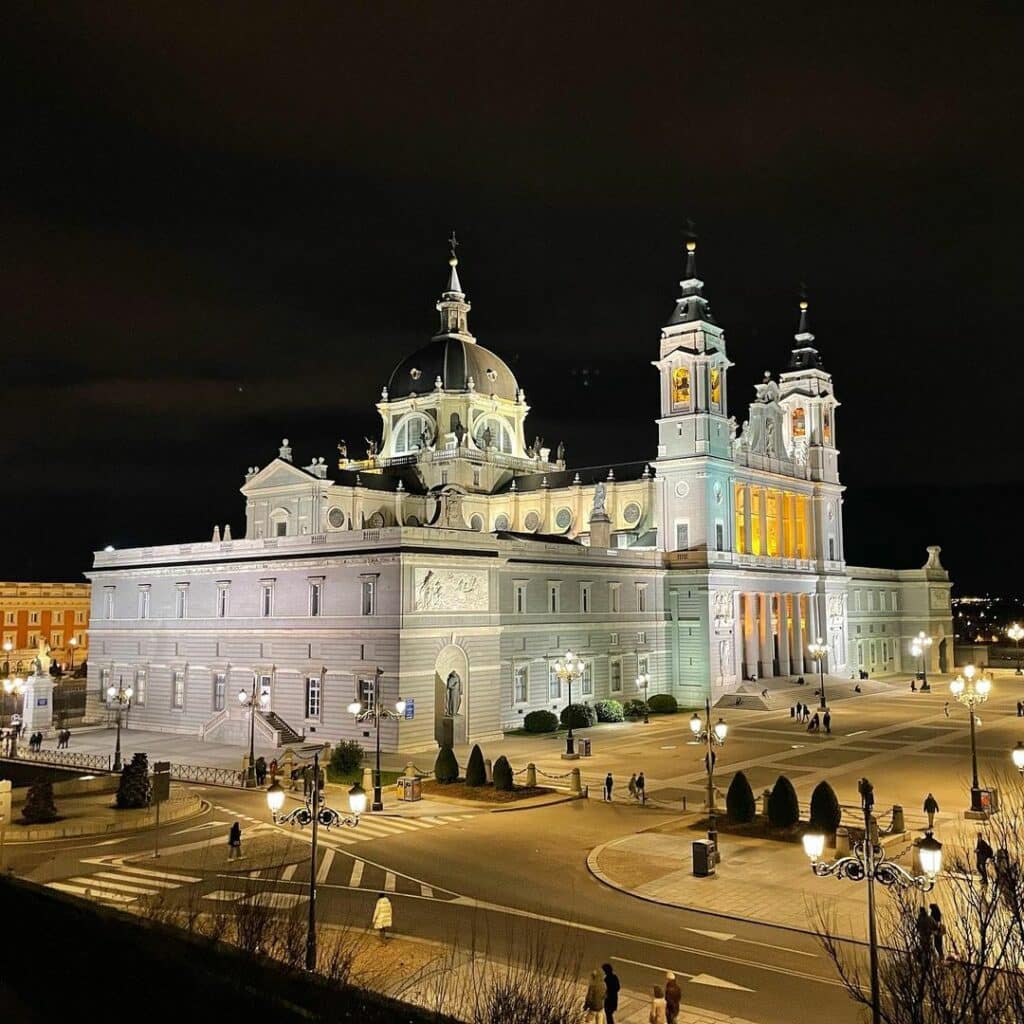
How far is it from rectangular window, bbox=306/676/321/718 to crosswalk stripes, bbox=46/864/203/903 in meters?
26.2

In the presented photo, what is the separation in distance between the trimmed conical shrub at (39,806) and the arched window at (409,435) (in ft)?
192

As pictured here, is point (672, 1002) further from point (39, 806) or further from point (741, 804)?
point (39, 806)

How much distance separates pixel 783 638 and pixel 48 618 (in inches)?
3240

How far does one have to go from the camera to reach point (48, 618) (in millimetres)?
116312

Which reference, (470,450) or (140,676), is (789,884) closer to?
(140,676)

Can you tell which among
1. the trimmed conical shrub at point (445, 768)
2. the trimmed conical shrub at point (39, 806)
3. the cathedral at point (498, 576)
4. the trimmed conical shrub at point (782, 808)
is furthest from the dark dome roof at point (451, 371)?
the trimmed conical shrub at point (782, 808)

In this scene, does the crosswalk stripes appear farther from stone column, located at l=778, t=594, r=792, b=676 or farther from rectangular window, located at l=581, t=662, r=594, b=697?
stone column, located at l=778, t=594, r=792, b=676

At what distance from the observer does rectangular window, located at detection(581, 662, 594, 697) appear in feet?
217

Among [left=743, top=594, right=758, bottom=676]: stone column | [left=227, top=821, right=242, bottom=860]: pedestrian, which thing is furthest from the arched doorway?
[left=743, top=594, right=758, bottom=676]: stone column

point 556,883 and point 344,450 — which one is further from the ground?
point 344,450


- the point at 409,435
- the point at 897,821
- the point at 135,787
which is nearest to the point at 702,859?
the point at 897,821

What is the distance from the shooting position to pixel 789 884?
2578 cm

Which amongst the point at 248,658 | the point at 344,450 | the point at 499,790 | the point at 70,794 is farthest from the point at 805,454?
the point at 70,794

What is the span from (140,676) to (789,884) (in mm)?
50746
